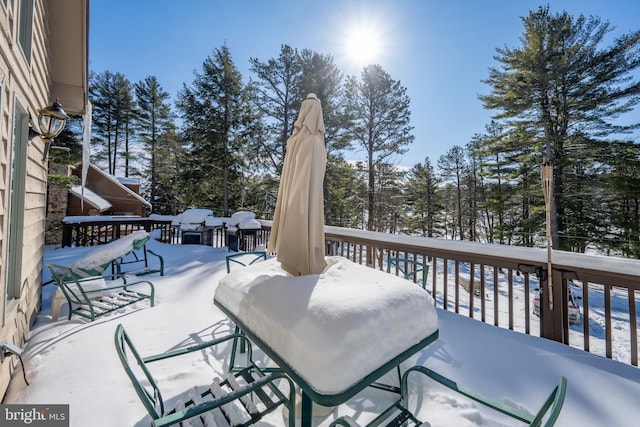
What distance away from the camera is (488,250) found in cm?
316

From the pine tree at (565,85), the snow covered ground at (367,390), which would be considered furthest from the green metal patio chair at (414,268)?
the pine tree at (565,85)

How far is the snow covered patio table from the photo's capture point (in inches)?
46.9

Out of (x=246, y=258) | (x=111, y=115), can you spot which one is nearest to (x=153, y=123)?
(x=111, y=115)

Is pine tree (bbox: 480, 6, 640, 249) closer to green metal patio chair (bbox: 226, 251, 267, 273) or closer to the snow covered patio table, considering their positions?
green metal patio chair (bbox: 226, 251, 267, 273)

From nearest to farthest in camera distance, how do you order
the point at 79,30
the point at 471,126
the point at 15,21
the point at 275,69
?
the point at 15,21, the point at 79,30, the point at 275,69, the point at 471,126

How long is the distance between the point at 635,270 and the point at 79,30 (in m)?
7.24

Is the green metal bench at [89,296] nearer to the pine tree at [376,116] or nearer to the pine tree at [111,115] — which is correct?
the pine tree at [376,116]

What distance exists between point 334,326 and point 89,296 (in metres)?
3.88

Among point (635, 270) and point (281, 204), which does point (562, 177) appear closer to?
point (635, 270)

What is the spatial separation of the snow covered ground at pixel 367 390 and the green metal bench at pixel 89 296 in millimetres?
117

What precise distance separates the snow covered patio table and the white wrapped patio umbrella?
319mm

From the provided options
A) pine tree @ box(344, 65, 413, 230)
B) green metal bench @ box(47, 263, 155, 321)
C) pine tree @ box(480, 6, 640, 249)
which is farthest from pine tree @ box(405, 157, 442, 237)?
green metal bench @ box(47, 263, 155, 321)

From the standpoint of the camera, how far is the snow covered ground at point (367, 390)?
5.96 feet

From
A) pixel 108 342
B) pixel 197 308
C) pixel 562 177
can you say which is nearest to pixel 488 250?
pixel 197 308
